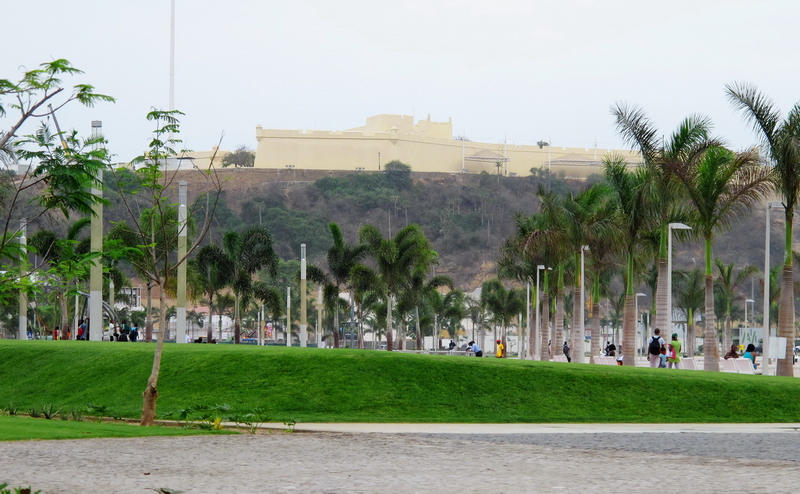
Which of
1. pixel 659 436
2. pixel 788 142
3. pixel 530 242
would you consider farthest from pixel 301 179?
pixel 659 436

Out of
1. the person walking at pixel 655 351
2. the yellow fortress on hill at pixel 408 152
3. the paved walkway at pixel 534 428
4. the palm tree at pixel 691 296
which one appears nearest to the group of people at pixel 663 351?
the person walking at pixel 655 351

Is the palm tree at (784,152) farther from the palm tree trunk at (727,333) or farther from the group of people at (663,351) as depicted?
the palm tree trunk at (727,333)

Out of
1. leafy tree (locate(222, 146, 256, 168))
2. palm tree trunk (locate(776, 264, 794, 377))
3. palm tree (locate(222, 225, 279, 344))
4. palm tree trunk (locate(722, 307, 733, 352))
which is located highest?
leafy tree (locate(222, 146, 256, 168))

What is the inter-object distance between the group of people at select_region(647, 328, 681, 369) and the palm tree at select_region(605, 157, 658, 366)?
1.65 metres

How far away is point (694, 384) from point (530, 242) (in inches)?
758

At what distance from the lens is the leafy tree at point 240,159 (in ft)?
559

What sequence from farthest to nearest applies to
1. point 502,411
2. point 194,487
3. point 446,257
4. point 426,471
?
point 446,257 → point 502,411 → point 426,471 → point 194,487

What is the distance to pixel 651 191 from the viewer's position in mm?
32688

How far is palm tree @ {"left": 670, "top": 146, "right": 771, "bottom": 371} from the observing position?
94.6ft

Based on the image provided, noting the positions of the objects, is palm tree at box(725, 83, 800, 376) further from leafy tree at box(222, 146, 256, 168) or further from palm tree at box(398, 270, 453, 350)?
leafy tree at box(222, 146, 256, 168)

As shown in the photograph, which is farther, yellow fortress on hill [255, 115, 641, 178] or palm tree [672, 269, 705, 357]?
yellow fortress on hill [255, 115, 641, 178]

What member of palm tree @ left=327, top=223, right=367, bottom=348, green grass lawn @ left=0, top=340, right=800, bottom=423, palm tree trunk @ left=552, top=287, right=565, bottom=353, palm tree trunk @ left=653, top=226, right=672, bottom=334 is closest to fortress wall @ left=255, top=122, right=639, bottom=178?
palm tree trunk @ left=552, top=287, right=565, bottom=353

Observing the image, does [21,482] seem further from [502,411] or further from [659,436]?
[502,411]

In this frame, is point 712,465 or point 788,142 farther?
point 788,142
